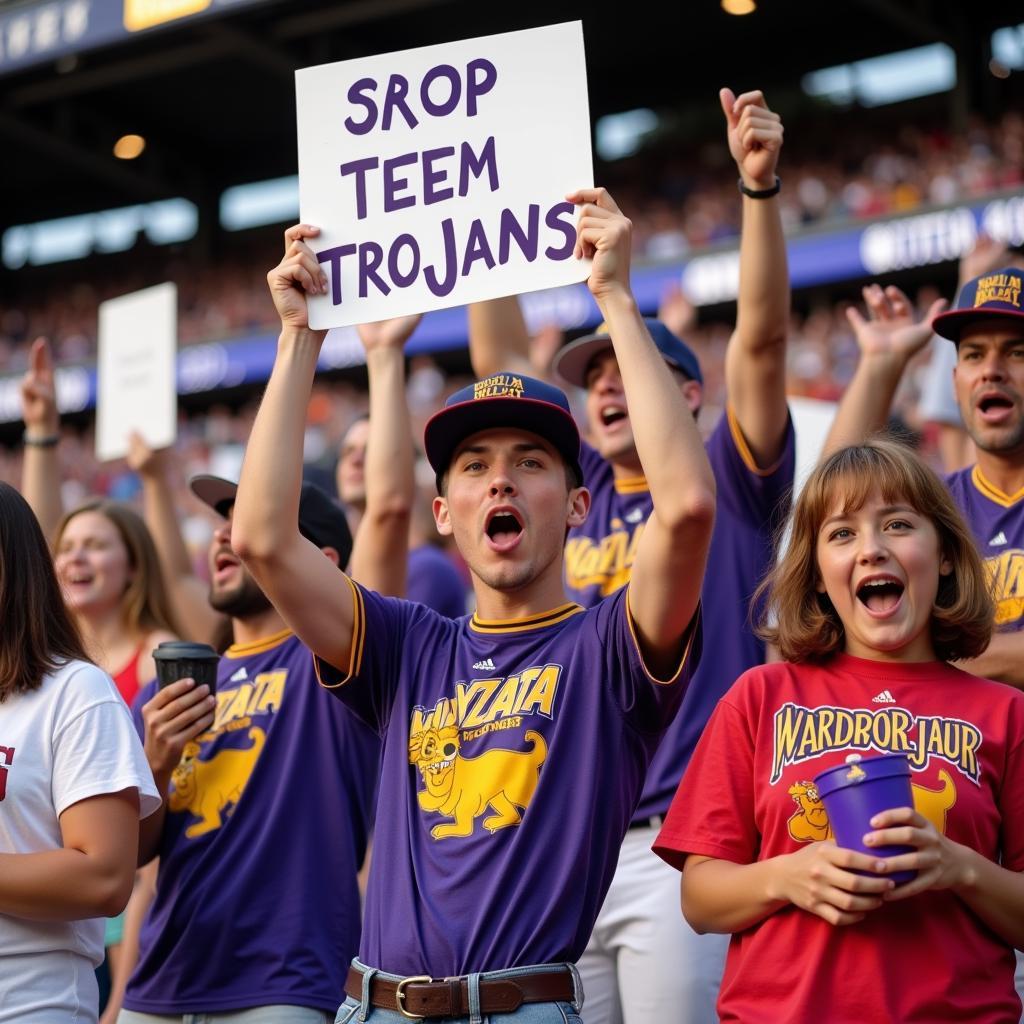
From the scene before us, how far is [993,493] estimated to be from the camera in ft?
11.1

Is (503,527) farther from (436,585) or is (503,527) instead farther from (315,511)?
(436,585)

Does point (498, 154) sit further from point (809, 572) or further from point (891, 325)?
point (891, 325)

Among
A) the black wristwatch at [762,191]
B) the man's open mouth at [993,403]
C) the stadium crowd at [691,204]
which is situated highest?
the stadium crowd at [691,204]

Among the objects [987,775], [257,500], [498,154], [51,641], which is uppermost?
[498,154]

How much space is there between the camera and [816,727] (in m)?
2.52

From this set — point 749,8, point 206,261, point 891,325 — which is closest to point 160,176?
point 206,261

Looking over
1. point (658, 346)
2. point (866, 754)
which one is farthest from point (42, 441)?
point (866, 754)

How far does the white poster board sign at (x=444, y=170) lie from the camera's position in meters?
2.85

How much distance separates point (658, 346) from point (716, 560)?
0.61 metres

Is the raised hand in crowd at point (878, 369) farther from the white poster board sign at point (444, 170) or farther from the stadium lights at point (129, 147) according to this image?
the stadium lights at point (129, 147)

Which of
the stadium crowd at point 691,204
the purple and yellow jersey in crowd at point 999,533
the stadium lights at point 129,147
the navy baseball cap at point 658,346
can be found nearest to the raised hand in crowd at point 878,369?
the purple and yellow jersey in crowd at point 999,533

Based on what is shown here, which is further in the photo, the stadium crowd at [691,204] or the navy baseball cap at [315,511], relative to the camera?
the stadium crowd at [691,204]

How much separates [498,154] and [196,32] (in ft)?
55.2

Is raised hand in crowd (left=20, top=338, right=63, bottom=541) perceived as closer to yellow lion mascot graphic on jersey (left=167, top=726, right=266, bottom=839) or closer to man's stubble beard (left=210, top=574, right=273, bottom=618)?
man's stubble beard (left=210, top=574, right=273, bottom=618)
